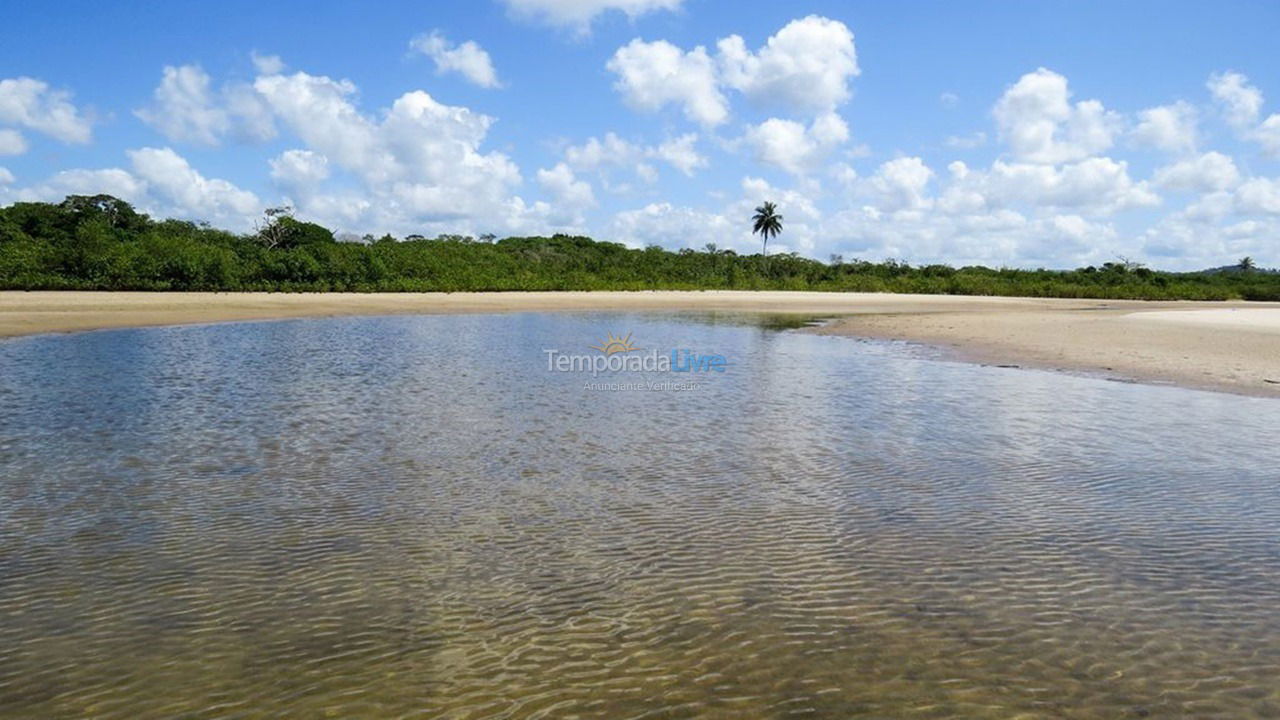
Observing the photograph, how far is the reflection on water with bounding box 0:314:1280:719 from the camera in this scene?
4504 millimetres

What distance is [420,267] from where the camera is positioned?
7431cm

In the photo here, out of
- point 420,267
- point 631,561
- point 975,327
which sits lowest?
point 631,561

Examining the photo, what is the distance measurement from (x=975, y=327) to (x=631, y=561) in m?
34.7

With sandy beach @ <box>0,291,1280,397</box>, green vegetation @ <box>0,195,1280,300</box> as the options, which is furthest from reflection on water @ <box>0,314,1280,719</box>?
green vegetation @ <box>0,195,1280,300</box>

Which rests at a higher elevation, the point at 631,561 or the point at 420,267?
the point at 420,267

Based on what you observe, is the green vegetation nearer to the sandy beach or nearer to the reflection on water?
the sandy beach

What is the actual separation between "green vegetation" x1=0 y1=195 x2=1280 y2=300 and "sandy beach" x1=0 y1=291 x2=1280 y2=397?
5011mm

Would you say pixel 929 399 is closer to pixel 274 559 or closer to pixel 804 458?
pixel 804 458

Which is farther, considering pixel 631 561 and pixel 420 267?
pixel 420 267

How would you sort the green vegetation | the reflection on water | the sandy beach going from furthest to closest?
the green vegetation
the sandy beach
the reflection on water

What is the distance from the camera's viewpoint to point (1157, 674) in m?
4.73

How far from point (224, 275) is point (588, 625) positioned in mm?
62905

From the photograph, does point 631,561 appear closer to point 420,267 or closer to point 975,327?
point 975,327

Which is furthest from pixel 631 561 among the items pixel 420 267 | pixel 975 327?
pixel 420 267
